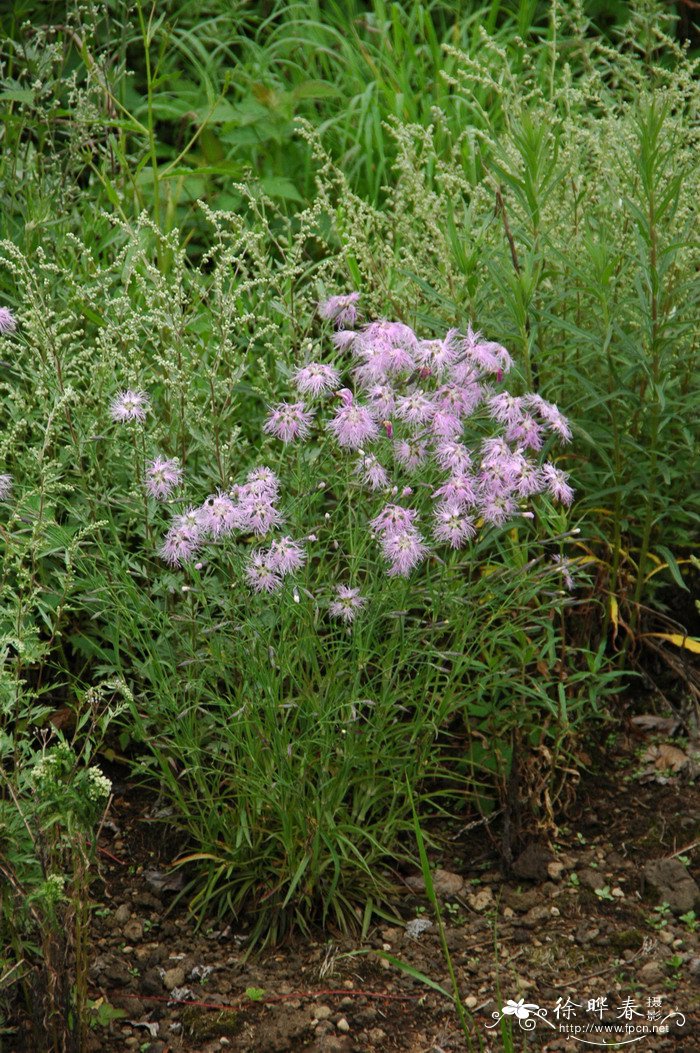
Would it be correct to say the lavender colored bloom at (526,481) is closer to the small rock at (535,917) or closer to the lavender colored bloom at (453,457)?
the lavender colored bloom at (453,457)

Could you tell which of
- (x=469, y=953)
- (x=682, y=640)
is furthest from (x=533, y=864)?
(x=682, y=640)

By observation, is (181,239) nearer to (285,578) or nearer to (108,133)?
(108,133)

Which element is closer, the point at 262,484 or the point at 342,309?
the point at 262,484

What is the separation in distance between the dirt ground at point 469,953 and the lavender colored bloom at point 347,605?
67 cm

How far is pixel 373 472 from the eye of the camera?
257 cm

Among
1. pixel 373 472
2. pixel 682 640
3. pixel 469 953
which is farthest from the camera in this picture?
pixel 682 640

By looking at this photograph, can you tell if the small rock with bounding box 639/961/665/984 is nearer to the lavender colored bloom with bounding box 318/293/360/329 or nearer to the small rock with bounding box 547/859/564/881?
the small rock with bounding box 547/859/564/881

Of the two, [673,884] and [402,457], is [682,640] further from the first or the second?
[402,457]

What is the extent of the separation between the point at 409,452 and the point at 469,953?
1.10 meters

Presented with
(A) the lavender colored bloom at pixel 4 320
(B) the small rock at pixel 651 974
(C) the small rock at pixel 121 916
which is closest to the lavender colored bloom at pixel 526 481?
(B) the small rock at pixel 651 974

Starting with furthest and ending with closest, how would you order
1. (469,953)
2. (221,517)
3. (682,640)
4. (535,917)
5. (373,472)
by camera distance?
(682,640), (535,917), (469,953), (373,472), (221,517)

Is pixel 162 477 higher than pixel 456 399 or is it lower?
lower

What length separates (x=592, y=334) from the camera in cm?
306

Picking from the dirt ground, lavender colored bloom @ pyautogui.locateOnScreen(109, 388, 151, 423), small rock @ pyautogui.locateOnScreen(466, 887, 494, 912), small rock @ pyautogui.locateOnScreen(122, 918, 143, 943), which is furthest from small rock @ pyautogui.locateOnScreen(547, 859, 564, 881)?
lavender colored bloom @ pyautogui.locateOnScreen(109, 388, 151, 423)
